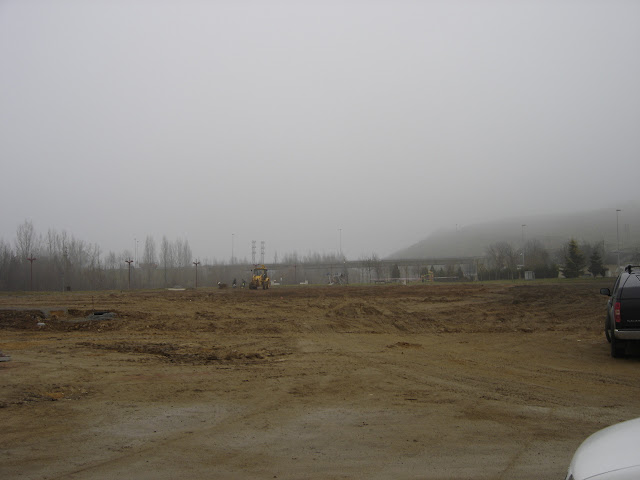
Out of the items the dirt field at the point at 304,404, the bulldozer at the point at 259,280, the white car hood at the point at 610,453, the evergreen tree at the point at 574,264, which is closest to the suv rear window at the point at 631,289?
the dirt field at the point at 304,404

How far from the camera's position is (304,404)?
8.92m

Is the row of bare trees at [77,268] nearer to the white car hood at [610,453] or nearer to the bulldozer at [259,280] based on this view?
the bulldozer at [259,280]

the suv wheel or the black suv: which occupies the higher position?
the black suv

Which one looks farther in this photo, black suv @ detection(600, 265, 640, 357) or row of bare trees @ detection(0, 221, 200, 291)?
row of bare trees @ detection(0, 221, 200, 291)

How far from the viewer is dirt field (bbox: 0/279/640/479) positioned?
604cm

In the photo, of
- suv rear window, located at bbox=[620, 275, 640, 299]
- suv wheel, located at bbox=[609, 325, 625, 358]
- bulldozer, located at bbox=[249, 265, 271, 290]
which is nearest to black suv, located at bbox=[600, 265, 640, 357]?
suv rear window, located at bbox=[620, 275, 640, 299]

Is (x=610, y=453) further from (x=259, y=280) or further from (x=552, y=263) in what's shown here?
(x=552, y=263)

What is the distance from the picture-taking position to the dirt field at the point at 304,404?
238 inches

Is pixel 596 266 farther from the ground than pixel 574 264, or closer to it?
closer to it

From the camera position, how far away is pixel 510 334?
1970 cm

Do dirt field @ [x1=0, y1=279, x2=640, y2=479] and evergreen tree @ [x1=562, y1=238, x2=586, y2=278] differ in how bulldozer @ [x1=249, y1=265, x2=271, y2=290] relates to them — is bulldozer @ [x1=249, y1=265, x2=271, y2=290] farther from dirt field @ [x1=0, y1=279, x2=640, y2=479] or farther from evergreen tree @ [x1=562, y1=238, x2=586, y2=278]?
dirt field @ [x1=0, y1=279, x2=640, y2=479]

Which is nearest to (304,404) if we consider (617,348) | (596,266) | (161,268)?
(617,348)

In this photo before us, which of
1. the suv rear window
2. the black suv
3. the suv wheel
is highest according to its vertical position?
the suv rear window

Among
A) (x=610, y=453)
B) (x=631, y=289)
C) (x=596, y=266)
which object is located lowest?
(x=596, y=266)
